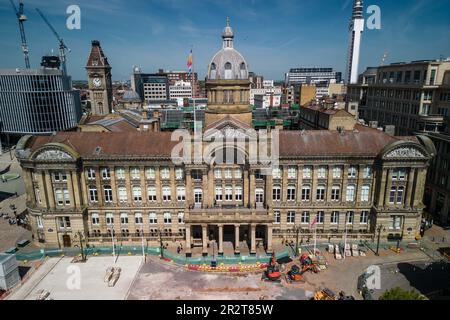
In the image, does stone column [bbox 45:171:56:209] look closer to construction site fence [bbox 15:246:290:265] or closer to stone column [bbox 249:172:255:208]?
construction site fence [bbox 15:246:290:265]

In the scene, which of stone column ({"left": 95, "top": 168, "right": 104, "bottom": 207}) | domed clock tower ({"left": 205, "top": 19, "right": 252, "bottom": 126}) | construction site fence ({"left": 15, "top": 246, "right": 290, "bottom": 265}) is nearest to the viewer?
construction site fence ({"left": 15, "top": 246, "right": 290, "bottom": 265})

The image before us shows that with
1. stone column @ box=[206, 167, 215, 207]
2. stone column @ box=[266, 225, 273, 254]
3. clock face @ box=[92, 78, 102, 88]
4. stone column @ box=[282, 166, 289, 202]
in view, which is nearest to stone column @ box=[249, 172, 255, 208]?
stone column @ box=[282, 166, 289, 202]

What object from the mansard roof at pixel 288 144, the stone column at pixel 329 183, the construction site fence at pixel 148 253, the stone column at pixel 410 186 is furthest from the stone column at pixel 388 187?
the construction site fence at pixel 148 253

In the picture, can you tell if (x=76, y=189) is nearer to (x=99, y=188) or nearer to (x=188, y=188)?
(x=99, y=188)

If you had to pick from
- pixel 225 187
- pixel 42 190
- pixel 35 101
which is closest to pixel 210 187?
pixel 225 187

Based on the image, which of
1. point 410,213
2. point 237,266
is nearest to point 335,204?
point 410,213

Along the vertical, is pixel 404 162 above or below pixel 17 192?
above

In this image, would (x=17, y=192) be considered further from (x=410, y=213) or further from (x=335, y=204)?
(x=410, y=213)
